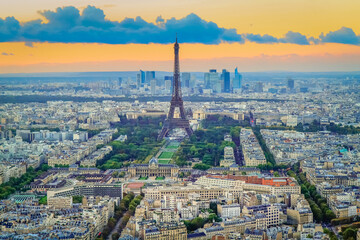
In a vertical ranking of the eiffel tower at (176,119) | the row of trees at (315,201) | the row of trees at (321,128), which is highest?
the eiffel tower at (176,119)

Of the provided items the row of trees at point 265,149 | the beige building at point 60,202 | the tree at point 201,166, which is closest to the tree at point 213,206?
the beige building at point 60,202

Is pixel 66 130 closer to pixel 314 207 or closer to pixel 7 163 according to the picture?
pixel 7 163

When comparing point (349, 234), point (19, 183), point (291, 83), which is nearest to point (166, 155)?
point (19, 183)

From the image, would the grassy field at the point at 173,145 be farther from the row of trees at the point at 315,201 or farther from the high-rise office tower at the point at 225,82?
the high-rise office tower at the point at 225,82

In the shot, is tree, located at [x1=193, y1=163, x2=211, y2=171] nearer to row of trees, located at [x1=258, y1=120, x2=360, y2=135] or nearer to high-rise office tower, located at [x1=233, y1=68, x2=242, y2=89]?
row of trees, located at [x1=258, y1=120, x2=360, y2=135]

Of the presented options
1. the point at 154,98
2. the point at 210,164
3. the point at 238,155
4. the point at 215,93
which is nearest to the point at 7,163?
the point at 210,164

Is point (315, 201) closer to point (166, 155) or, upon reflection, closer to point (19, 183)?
point (166, 155)
